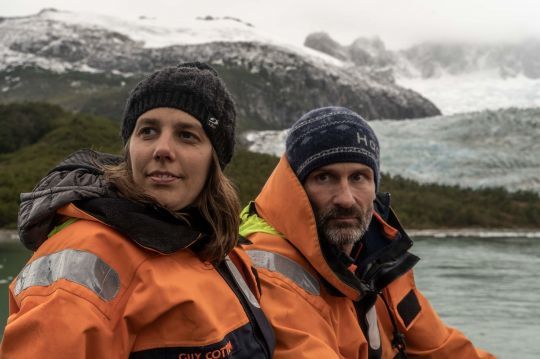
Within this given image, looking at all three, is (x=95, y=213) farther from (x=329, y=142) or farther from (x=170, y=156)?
(x=329, y=142)

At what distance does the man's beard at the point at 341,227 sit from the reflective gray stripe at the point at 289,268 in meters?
0.19

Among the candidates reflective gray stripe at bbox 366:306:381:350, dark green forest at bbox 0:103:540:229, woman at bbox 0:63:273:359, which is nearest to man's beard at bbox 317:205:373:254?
reflective gray stripe at bbox 366:306:381:350

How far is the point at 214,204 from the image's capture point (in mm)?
1681

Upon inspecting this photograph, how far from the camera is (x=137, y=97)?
1.65 meters

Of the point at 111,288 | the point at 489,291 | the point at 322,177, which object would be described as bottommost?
the point at 489,291

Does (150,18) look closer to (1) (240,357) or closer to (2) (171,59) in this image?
(2) (171,59)

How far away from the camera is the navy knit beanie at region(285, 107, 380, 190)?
2.20m

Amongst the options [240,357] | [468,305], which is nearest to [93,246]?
[240,357]

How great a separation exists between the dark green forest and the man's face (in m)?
20.5

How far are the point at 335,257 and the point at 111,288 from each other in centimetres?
96

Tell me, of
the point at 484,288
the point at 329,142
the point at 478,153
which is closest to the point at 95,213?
the point at 329,142

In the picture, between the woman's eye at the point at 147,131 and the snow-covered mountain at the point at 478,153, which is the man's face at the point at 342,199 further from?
the snow-covered mountain at the point at 478,153

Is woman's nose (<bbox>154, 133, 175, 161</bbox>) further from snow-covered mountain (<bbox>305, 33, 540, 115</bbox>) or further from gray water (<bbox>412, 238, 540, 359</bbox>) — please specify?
snow-covered mountain (<bbox>305, 33, 540, 115</bbox>)

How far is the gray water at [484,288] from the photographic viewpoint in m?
6.88
